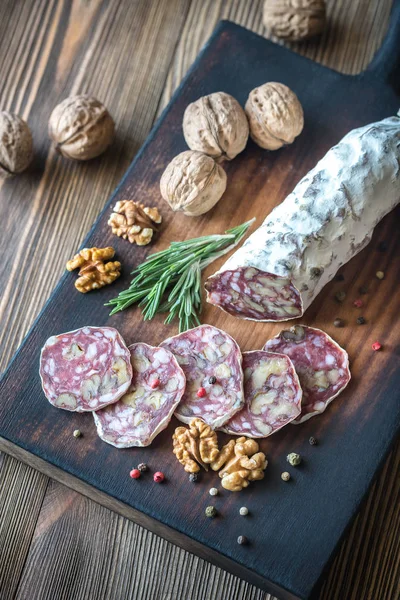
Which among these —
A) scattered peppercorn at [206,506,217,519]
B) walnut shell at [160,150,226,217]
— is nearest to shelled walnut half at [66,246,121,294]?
walnut shell at [160,150,226,217]

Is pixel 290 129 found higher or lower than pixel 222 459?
higher

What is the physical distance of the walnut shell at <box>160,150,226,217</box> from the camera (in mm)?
1999

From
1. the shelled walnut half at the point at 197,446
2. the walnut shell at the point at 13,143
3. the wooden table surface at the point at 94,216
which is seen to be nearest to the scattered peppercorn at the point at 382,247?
the wooden table surface at the point at 94,216

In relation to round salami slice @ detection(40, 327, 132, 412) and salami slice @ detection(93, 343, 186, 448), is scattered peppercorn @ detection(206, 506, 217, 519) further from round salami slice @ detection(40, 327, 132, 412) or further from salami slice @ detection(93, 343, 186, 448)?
round salami slice @ detection(40, 327, 132, 412)

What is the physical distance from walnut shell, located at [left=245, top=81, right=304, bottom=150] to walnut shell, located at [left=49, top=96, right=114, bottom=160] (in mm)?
456

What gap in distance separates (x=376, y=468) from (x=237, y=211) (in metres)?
0.83

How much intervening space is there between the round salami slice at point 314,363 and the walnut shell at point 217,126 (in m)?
0.56

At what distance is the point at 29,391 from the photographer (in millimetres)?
1999

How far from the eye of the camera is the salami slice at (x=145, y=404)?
1.92 metres

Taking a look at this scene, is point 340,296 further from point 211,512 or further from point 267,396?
point 211,512

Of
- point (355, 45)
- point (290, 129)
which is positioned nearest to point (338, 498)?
point (290, 129)

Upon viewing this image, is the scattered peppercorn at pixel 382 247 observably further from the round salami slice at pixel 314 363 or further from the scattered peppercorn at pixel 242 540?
the scattered peppercorn at pixel 242 540

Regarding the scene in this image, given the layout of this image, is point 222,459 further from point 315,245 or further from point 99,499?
point 315,245

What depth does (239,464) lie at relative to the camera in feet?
6.20
